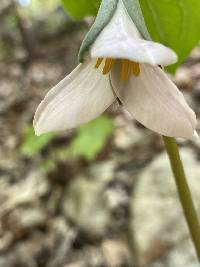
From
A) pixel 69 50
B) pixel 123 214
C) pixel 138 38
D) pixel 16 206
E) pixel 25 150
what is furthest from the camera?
pixel 69 50

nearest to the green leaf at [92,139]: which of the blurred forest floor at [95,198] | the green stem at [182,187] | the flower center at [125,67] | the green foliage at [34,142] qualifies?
the blurred forest floor at [95,198]

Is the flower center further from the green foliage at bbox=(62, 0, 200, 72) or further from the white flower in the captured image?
the green foliage at bbox=(62, 0, 200, 72)

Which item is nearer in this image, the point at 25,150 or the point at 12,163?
the point at 25,150

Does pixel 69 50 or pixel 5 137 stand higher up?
pixel 5 137

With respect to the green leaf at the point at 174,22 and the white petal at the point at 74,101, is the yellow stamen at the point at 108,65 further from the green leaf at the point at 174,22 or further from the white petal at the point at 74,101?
the green leaf at the point at 174,22

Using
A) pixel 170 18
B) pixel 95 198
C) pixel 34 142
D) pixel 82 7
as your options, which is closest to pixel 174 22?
pixel 170 18

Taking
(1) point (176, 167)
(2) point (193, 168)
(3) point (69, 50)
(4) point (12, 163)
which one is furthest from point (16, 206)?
(3) point (69, 50)

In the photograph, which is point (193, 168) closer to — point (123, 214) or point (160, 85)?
point (123, 214)
